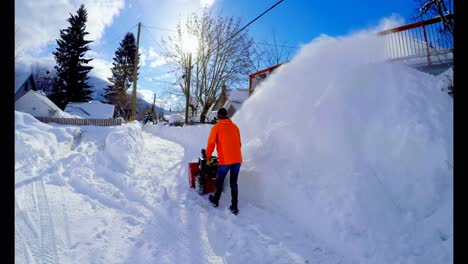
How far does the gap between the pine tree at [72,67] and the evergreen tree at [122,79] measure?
5.63 m

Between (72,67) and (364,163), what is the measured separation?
3779 cm

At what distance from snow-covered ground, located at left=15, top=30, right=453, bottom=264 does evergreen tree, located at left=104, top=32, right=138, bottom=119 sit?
3494cm

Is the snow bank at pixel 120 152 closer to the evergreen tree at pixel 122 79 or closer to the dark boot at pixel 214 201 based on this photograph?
the dark boot at pixel 214 201

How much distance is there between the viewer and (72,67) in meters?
30.0

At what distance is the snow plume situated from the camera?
2637 mm

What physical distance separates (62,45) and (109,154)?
35.4 meters

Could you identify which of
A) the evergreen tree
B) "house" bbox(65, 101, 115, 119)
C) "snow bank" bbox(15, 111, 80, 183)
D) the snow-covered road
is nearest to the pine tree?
"house" bbox(65, 101, 115, 119)

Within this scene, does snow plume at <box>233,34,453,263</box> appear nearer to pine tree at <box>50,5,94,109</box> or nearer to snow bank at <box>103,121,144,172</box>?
snow bank at <box>103,121,144,172</box>

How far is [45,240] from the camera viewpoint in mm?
2434

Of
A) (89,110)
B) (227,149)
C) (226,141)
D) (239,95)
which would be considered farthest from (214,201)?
(89,110)

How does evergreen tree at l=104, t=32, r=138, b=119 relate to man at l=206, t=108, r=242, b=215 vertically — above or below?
above

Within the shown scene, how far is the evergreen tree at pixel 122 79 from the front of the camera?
37.5 m

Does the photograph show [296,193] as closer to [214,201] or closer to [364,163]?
[364,163]
